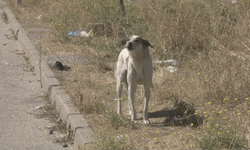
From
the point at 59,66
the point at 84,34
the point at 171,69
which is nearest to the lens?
the point at 171,69

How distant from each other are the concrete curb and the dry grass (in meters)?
0.14

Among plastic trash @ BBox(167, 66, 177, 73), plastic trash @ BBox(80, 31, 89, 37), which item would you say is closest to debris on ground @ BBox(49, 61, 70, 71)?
plastic trash @ BBox(167, 66, 177, 73)

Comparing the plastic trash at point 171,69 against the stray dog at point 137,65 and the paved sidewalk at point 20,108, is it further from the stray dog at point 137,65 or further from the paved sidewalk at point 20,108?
the paved sidewalk at point 20,108

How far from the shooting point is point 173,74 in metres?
7.18

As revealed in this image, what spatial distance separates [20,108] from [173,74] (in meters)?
2.52

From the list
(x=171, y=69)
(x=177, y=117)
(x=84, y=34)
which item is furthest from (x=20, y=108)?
(x=84, y=34)

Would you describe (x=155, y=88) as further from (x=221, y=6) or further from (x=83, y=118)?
(x=221, y=6)

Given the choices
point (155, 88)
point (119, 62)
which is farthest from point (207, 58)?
point (119, 62)

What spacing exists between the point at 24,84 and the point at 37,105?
4.39 ft

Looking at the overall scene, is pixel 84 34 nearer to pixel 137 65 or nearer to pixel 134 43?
pixel 137 65

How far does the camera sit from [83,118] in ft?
18.0

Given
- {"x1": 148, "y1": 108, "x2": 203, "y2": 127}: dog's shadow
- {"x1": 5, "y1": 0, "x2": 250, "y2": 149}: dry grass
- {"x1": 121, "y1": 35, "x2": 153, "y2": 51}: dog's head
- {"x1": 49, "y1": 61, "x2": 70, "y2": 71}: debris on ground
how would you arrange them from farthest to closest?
1. {"x1": 49, "y1": 61, "x2": 70, "y2": 71}: debris on ground
2. {"x1": 148, "y1": 108, "x2": 203, "y2": 127}: dog's shadow
3. {"x1": 121, "y1": 35, "x2": 153, "y2": 51}: dog's head
4. {"x1": 5, "y1": 0, "x2": 250, "y2": 149}: dry grass

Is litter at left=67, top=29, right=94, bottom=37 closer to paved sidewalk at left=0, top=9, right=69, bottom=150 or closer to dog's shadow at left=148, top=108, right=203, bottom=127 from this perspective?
paved sidewalk at left=0, top=9, right=69, bottom=150

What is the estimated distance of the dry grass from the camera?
15.5 ft
